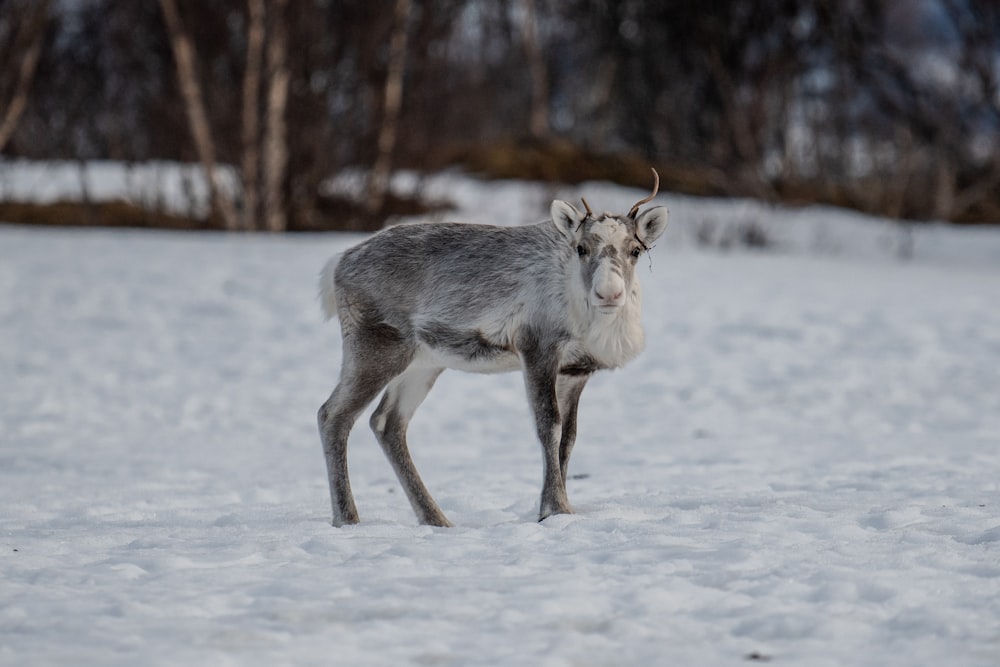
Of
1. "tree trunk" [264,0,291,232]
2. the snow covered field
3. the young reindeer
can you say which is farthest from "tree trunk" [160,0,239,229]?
the young reindeer

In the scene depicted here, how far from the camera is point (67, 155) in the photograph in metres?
30.1

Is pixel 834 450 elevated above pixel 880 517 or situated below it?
below

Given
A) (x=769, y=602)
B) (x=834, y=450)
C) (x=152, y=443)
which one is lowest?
(x=152, y=443)

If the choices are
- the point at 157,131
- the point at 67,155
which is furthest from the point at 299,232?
the point at 67,155

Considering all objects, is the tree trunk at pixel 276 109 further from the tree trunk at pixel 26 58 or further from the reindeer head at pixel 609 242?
the reindeer head at pixel 609 242

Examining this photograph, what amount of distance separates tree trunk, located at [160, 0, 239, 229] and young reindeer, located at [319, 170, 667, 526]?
586 inches

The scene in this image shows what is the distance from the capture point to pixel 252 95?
19.6m

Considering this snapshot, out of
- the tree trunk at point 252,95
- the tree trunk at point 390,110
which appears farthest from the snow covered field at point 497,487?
the tree trunk at point 390,110

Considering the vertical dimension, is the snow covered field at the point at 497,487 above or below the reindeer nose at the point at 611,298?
below

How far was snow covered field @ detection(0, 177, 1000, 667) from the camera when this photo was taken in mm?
3844

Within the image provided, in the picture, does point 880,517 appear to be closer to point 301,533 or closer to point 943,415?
point 301,533

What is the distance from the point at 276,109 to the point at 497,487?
46.7 ft

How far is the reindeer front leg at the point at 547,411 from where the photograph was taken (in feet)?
17.6

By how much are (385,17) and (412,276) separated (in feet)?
53.0
